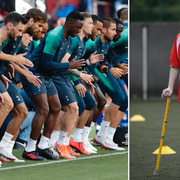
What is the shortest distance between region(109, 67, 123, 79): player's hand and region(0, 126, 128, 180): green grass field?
4.89ft

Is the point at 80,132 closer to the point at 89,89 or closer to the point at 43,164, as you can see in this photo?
the point at 89,89

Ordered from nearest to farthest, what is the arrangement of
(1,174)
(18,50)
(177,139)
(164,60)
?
(1,174) → (18,50) → (177,139) → (164,60)

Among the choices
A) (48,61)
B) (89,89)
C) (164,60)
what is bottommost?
(164,60)

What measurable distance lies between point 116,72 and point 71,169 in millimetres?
2276

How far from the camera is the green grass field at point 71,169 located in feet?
12.9

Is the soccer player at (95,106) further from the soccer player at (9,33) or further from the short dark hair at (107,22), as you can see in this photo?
the soccer player at (9,33)

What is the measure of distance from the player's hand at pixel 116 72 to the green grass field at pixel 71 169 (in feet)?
4.89

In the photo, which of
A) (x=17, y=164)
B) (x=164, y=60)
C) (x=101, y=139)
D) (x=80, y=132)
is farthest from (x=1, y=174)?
(x=164, y=60)

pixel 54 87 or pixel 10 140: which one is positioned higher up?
pixel 54 87

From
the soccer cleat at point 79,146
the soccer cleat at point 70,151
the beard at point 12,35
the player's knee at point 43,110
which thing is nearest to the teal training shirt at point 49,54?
the player's knee at point 43,110

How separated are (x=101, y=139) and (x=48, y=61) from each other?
1.78 meters

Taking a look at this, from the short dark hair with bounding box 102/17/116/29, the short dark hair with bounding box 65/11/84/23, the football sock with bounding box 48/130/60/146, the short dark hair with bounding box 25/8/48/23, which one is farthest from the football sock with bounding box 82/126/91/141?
the short dark hair with bounding box 25/8/48/23

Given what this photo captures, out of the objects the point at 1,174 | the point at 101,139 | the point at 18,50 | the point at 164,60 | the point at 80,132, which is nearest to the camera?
the point at 1,174

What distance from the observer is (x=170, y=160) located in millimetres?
5246
